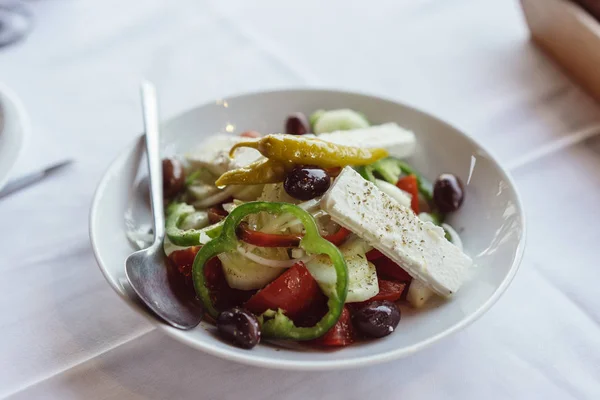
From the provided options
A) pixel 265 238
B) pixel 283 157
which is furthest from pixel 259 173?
pixel 265 238

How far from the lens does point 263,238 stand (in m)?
1.53

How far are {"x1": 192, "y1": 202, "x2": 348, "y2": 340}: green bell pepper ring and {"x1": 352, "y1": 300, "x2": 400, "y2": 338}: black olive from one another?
58 mm

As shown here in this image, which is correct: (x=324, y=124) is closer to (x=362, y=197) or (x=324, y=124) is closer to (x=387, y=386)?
(x=362, y=197)

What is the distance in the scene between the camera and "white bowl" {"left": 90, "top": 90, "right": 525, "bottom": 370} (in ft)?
4.45

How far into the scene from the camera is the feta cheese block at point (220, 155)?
183 cm

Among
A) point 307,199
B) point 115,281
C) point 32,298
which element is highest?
point 307,199

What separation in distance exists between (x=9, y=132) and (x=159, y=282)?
2.79ft

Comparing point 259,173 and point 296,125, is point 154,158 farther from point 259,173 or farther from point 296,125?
point 296,125

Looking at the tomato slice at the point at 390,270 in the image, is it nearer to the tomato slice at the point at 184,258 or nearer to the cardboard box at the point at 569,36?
the tomato slice at the point at 184,258

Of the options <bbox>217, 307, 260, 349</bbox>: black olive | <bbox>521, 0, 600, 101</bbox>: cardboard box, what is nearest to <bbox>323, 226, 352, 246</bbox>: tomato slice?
<bbox>217, 307, 260, 349</bbox>: black olive

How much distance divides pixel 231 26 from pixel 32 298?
1.78m

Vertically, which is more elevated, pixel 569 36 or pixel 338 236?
pixel 569 36

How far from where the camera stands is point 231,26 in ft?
9.98

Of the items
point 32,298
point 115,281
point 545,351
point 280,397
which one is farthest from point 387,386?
point 32,298
